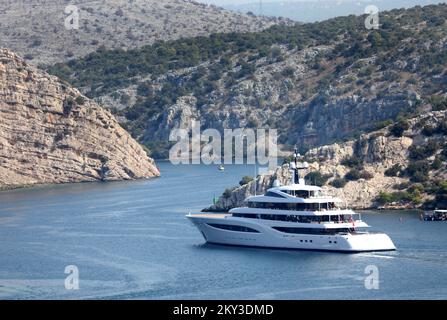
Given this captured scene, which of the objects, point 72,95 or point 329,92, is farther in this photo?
point 329,92

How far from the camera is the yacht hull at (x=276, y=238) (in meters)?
93.9

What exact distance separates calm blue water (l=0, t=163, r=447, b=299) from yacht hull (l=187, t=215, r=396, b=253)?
70 cm

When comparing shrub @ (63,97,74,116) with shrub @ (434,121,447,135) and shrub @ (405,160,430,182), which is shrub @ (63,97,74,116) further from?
Answer: shrub @ (405,160,430,182)

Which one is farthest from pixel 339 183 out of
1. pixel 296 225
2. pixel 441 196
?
pixel 296 225

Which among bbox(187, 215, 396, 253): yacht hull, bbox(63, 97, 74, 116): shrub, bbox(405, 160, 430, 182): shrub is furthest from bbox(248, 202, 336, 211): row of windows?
bbox(63, 97, 74, 116): shrub

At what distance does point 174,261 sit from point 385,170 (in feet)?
117

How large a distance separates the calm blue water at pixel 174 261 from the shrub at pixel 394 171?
836cm

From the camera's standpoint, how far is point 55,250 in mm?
100312
